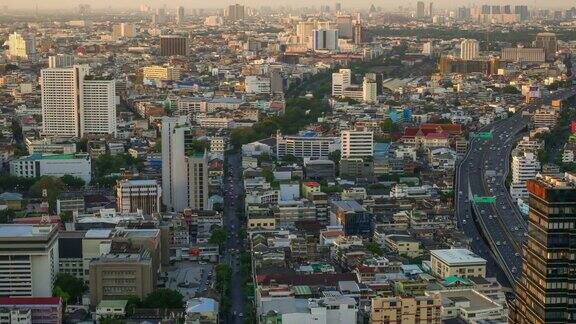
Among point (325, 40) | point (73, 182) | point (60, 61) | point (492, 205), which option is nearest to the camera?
point (492, 205)

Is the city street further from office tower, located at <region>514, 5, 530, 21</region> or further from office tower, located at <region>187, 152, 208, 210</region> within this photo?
office tower, located at <region>514, 5, 530, 21</region>

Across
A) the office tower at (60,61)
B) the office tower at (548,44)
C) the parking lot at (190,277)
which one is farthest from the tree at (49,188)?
the office tower at (548,44)

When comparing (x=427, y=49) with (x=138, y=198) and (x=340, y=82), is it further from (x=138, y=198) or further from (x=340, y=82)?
(x=138, y=198)

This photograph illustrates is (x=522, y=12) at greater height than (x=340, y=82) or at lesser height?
greater

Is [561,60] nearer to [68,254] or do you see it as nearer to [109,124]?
[109,124]

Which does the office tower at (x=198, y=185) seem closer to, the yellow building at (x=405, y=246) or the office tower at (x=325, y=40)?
the yellow building at (x=405, y=246)

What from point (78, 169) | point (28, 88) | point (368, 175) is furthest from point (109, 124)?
point (28, 88)

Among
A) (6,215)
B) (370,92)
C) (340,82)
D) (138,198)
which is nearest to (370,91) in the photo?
(370,92)
